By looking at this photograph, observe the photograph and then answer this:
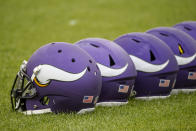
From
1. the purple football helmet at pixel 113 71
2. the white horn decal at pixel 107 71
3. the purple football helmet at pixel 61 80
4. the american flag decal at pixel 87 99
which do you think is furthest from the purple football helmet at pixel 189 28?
the american flag decal at pixel 87 99

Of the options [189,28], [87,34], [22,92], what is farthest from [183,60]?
[87,34]

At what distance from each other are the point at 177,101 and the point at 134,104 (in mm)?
890

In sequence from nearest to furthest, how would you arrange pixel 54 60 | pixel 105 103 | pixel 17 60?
pixel 54 60, pixel 105 103, pixel 17 60

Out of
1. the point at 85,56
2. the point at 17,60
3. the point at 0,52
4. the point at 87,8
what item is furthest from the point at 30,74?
the point at 87,8

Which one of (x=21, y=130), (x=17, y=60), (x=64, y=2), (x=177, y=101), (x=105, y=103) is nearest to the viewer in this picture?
(x=21, y=130)

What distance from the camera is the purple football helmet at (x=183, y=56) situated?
7.51 meters

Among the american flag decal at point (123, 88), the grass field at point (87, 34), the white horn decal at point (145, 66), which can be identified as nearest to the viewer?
the grass field at point (87, 34)

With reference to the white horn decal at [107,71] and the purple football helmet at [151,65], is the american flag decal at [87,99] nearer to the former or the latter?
the white horn decal at [107,71]

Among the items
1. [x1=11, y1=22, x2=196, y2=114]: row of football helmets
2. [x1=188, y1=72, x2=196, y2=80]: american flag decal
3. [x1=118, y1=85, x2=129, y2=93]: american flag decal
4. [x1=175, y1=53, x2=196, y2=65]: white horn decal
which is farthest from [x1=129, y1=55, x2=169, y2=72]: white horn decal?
[x1=188, y1=72, x2=196, y2=80]: american flag decal

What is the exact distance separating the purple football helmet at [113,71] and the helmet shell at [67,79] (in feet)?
1.60

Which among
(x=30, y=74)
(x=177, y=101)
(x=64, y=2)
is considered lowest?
(x=64, y=2)

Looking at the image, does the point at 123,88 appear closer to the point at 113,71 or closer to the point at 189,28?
the point at 113,71

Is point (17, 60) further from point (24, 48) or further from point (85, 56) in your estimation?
point (85, 56)

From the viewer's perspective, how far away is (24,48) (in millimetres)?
13328
